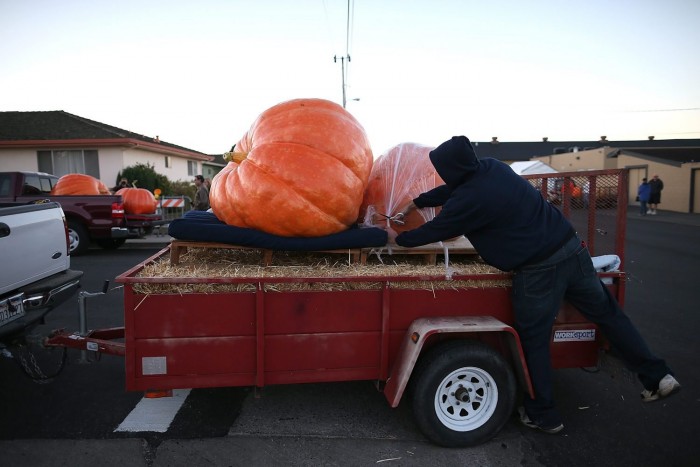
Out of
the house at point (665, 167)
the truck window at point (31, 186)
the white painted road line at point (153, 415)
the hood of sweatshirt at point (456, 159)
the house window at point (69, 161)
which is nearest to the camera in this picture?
the hood of sweatshirt at point (456, 159)

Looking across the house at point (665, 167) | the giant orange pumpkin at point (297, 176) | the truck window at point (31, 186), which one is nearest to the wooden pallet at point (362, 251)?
the giant orange pumpkin at point (297, 176)

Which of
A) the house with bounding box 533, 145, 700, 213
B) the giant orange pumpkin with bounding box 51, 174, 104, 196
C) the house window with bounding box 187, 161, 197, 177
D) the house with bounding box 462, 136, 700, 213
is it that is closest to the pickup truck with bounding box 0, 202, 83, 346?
the giant orange pumpkin with bounding box 51, 174, 104, 196

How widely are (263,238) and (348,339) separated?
0.97 metres

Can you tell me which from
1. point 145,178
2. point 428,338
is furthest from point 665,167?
point 428,338

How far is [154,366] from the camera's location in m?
2.96

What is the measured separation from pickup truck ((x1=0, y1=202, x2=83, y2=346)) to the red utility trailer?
0.88m

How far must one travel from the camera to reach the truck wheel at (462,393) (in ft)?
10.1

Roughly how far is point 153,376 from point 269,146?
179 cm

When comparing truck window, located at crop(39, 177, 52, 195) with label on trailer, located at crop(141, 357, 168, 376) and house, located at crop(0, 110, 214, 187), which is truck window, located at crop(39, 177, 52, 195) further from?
label on trailer, located at crop(141, 357, 168, 376)

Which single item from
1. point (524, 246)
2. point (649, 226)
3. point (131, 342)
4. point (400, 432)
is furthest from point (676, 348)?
point (649, 226)

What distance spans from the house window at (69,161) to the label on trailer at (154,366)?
68.9ft

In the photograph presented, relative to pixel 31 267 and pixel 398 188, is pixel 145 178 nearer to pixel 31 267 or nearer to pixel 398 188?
pixel 31 267

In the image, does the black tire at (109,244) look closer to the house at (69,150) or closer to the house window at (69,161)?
the house at (69,150)

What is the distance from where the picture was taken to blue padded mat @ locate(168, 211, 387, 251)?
3383mm
